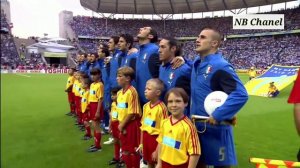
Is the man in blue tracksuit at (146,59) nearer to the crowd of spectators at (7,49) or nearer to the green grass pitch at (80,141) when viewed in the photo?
the green grass pitch at (80,141)

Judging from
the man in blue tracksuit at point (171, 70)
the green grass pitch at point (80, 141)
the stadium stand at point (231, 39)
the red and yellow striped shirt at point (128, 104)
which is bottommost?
the green grass pitch at point (80, 141)

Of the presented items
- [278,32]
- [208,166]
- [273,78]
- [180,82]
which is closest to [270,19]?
[180,82]

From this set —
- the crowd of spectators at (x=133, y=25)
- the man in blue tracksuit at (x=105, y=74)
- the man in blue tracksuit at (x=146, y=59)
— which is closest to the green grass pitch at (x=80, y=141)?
the man in blue tracksuit at (x=105, y=74)

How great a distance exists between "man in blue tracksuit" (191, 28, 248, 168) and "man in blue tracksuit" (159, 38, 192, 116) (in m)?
0.43

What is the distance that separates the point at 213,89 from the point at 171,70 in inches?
34.3

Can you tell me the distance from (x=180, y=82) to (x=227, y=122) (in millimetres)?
997

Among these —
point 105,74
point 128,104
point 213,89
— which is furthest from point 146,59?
point 105,74

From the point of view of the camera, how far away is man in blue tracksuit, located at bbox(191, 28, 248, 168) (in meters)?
2.79

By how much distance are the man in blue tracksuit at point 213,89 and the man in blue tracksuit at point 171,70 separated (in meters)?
0.43

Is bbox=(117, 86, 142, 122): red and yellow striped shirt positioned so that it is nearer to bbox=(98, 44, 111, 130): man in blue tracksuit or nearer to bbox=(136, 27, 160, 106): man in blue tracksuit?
bbox=(136, 27, 160, 106): man in blue tracksuit

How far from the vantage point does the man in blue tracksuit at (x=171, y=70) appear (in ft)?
11.7

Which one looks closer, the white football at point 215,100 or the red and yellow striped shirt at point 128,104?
the white football at point 215,100

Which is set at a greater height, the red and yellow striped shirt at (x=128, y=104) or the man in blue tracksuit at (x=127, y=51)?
the man in blue tracksuit at (x=127, y=51)

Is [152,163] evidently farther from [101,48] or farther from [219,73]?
[101,48]
